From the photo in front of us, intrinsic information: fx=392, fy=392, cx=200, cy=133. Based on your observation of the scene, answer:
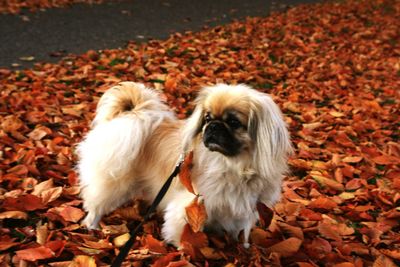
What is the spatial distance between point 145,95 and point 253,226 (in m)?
1.33

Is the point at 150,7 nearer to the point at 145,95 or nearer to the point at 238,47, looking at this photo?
the point at 238,47

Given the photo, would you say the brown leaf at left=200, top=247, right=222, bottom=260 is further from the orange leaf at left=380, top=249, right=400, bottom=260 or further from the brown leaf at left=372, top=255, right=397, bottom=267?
the orange leaf at left=380, top=249, right=400, bottom=260

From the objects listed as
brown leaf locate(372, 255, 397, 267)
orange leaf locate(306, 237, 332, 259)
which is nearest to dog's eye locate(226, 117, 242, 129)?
orange leaf locate(306, 237, 332, 259)

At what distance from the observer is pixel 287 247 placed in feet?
9.34

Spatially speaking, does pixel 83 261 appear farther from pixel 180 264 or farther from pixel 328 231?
pixel 328 231

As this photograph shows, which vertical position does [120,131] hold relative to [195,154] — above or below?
above

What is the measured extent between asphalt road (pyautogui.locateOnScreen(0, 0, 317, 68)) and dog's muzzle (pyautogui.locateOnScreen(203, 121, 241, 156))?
4882mm

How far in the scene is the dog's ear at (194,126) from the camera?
2754 millimetres

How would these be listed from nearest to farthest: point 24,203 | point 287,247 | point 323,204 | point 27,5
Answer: point 287,247
point 24,203
point 323,204
point 27,5

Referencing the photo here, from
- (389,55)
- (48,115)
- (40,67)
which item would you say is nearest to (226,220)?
(48,115)

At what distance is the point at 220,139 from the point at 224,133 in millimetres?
53

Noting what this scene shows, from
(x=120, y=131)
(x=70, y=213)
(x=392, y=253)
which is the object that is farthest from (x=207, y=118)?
(x=392, y=253)

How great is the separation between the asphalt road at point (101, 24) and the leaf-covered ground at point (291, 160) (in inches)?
24.7

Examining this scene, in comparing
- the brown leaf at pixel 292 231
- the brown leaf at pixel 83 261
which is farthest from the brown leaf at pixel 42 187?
the brown leaf at pixel 292 231
